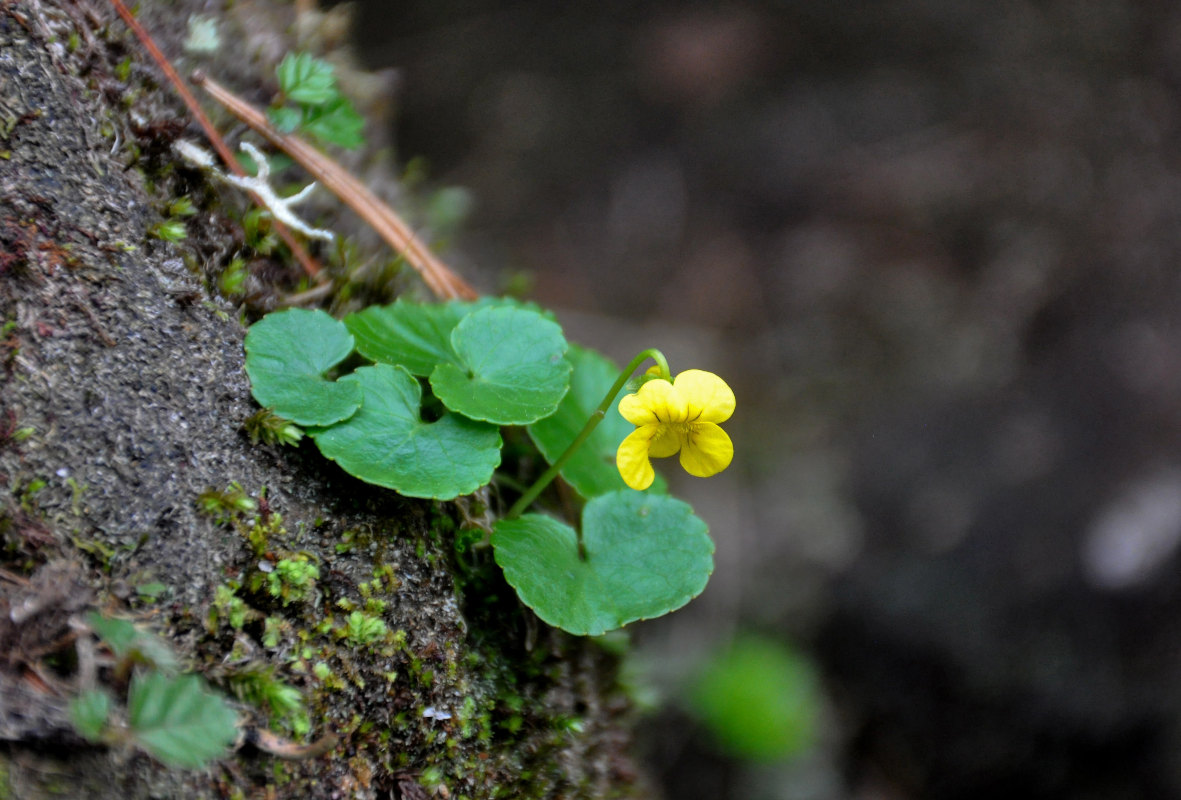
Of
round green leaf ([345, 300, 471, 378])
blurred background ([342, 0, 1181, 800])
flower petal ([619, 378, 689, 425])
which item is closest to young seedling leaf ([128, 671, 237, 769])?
round green leaf ([345, 300, 471, 378])

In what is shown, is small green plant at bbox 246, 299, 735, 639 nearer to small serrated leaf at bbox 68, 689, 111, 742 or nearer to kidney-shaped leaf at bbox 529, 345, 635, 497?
kidney-shaped leaf at bbox 529, 345, 635, 497

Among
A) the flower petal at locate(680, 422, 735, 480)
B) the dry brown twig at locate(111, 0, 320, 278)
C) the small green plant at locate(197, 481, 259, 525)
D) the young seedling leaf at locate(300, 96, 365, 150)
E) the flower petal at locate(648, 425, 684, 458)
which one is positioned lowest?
the small green plant at locate(197, 481, 259, 525)

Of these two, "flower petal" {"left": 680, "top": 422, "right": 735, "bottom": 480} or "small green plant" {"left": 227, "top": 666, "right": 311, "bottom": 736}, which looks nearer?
"small green plant" {"left": 227, "top": 666, "right": 311, "bottom": 736}

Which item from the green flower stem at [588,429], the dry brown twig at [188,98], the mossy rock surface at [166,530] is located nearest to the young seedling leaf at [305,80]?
the dry brown twig at [188,98]

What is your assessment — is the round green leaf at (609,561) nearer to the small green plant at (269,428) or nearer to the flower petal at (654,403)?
the flower petal at (654,403)

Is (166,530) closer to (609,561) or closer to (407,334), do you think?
(407,334)

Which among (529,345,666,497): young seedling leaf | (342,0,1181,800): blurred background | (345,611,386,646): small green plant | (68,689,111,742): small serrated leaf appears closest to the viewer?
(68,689,111,742): small serrated leaf

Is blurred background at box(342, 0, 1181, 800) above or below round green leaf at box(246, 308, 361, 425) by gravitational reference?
above

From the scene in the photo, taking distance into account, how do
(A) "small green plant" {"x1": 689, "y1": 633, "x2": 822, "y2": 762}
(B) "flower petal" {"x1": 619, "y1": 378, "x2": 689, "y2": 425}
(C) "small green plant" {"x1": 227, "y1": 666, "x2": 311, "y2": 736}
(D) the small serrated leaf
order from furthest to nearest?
1. (A) "small green plant" {"x1": 689, "y1": 633, "x2": 822, "y2": 762}
2. (B) "flower petal" {"x1": 619, "y1": 378, "x2": 689, "y2": 425}
3. (C) "small green plant" {"x1": 227, "y1": 666, "x2": 311, "y2": 736}
4. (D) the small serrated leaf
